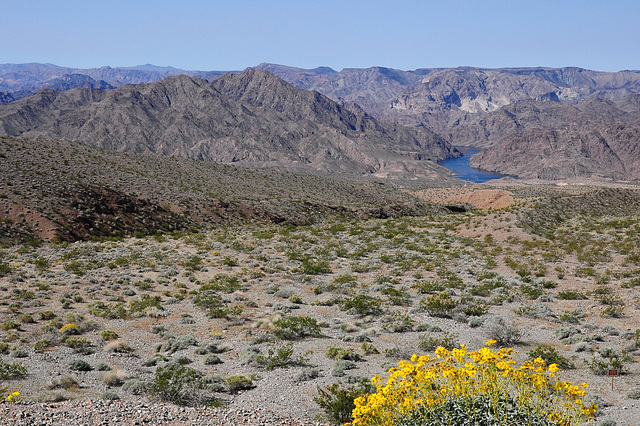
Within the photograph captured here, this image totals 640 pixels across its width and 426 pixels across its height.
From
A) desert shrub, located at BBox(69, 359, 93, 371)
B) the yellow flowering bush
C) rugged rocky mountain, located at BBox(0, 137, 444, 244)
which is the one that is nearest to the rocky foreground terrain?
desert shrub, located at BBox(69, 359, 93, 371)

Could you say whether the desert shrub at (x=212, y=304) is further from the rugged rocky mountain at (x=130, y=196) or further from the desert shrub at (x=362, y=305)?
the rugged rocky mountain at (x=130, y=196)

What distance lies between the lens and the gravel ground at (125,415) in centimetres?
781

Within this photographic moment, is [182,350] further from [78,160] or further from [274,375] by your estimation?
[78,160]

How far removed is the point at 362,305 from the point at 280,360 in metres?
5.78

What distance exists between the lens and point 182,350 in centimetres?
1312

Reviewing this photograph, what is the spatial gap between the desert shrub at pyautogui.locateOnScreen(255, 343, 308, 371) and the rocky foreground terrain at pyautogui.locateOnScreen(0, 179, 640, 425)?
0.06m

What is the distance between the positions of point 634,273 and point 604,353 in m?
12.8

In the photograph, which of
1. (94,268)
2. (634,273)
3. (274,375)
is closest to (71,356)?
(274,375)

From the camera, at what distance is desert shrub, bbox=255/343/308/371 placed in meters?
11.6

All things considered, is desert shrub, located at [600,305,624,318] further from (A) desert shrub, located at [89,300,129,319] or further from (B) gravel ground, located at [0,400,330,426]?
(A) desert shrub, located at [89,300,129,319]

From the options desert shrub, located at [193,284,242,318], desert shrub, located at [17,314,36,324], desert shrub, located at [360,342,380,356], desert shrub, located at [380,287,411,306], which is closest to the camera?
desert shrub, located at [360,342,380,356]

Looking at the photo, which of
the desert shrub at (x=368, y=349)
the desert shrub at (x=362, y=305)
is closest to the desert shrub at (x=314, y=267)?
the desert shrub at (x=362, y=305)

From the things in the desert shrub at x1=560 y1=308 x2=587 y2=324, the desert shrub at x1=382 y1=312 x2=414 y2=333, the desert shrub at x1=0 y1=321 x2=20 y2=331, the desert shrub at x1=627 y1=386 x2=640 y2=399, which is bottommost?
the desert shrub at x1=0 y1=321 x2=20 y2=331

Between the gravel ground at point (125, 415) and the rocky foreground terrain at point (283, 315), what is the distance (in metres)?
0.05
